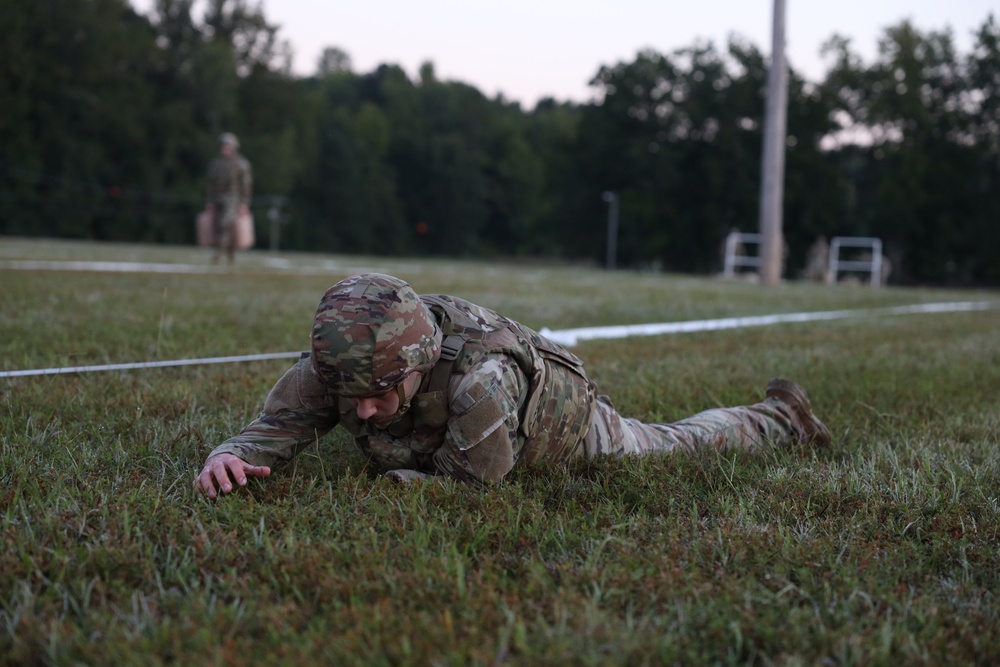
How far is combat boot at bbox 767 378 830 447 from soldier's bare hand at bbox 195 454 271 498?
189 cm

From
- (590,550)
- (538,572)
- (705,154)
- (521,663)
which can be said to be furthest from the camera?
(705,154)

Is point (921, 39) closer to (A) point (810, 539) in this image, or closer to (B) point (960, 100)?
(B) point (960, 100)

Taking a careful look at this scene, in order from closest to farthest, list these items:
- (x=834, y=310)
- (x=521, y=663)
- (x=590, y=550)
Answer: (x=521, y=663) → (x=590, y=550) → (x=834, y=310)

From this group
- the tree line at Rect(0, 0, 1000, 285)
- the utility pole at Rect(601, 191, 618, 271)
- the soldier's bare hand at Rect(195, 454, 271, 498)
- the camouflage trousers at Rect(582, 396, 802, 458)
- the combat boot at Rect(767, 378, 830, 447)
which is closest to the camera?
the soldier's bare hand at Rect(195, 454, 271, 498)

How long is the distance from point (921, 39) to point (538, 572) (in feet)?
155

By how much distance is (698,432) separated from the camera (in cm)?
330

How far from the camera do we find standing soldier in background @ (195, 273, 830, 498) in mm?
2387

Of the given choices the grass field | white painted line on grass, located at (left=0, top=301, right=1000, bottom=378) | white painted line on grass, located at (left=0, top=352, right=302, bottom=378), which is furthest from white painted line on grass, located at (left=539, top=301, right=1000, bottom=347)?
the grass field

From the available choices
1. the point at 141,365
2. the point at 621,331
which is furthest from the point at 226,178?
the point at 141,365

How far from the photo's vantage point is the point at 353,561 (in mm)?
2033

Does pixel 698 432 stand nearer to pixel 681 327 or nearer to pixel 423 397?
pixel 423 397

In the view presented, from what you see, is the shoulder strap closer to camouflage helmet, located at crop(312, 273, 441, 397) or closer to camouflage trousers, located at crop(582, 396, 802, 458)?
camouflage helmet, located at crop(312, 273, 441, 397)

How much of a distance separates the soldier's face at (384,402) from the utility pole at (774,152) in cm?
1530

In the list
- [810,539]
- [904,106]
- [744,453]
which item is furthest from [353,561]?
[904,106]
